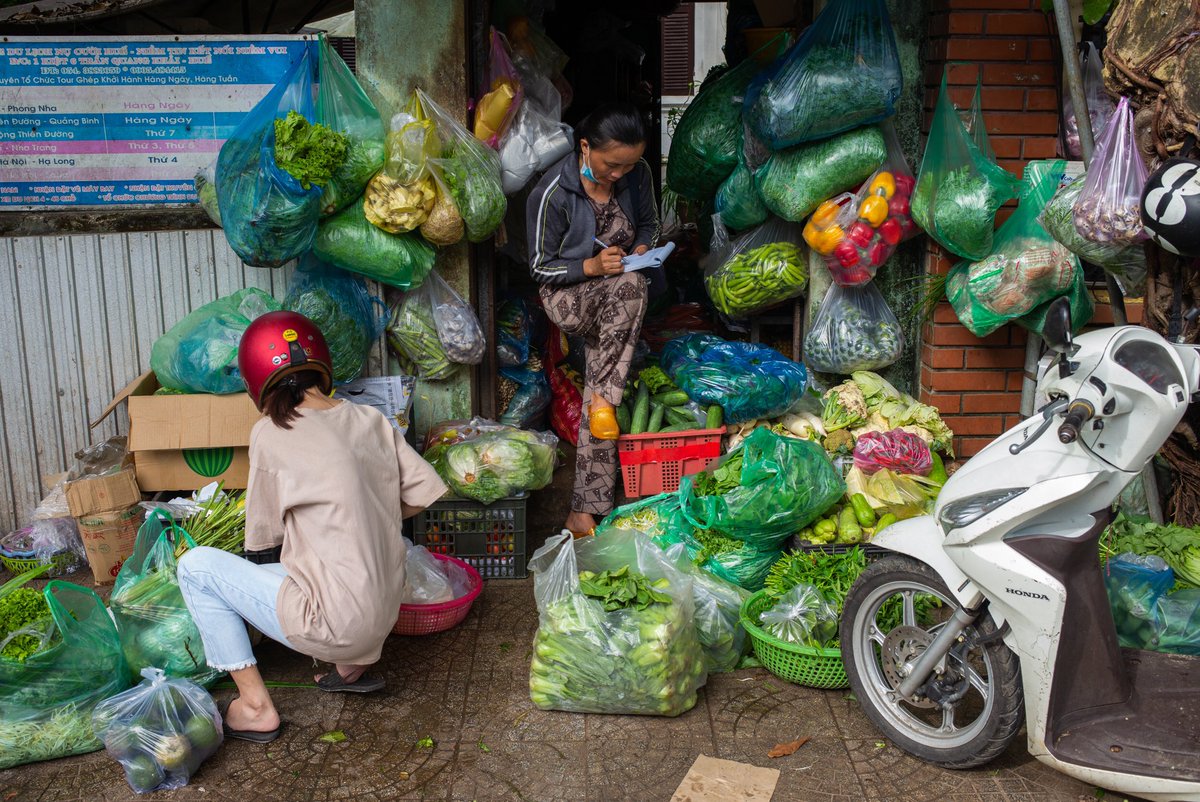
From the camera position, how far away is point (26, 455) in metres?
5.56

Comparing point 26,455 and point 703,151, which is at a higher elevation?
point 703,151

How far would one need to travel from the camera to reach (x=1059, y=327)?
3154 mm

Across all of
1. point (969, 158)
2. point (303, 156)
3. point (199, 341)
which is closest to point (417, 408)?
point (199, 341)

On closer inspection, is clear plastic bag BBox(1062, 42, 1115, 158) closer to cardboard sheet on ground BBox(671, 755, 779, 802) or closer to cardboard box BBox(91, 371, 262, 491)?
cardboard sheet on ground BBox(671, 755, 779, 802)

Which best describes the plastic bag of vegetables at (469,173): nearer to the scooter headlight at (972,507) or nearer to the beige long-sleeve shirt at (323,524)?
the beige long-sleeve shirt at (323,524)

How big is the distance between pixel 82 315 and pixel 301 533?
259 centimetres

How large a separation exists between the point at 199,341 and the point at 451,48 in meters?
1.87

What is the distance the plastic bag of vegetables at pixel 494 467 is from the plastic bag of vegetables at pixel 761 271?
4.48 ft

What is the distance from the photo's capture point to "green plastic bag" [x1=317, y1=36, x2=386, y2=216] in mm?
4902

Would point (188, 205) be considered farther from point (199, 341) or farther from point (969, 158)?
point (969, 158)

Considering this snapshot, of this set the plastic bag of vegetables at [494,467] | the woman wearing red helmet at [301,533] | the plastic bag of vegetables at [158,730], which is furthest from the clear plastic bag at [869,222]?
the plastic bag of vegetables at [158,730]

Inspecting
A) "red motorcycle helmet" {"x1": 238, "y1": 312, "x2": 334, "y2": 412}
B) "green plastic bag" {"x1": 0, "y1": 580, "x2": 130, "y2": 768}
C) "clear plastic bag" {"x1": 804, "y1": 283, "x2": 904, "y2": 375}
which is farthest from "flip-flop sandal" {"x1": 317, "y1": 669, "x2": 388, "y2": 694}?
"clear plastic bag" {"x1": 804, "y1": 283, "x2": 904, "y2": 375}

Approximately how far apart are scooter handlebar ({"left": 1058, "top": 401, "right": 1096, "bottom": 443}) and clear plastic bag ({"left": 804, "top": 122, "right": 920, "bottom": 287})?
2.25 m

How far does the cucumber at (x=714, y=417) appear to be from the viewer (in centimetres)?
541
